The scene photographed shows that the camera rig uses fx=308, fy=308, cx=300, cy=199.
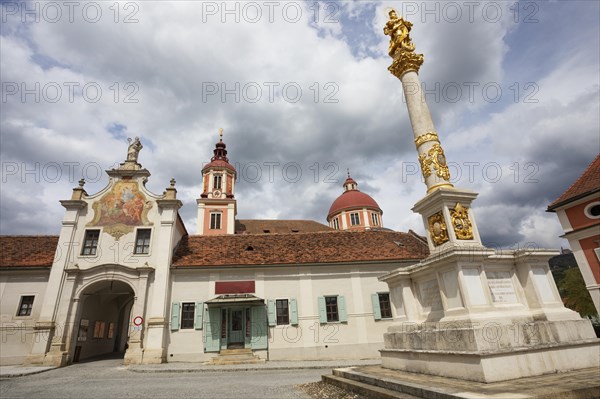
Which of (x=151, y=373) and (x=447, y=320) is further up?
(x=447, y=320)

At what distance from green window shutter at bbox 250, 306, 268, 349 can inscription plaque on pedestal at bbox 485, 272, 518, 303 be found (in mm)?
13566

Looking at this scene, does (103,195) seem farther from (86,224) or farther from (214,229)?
(214,229)

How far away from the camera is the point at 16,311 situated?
55.7 feet

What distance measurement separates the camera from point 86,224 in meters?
18.6

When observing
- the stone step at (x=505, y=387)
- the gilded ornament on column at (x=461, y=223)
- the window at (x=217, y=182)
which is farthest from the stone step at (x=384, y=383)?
the window at (x=217, y=182)

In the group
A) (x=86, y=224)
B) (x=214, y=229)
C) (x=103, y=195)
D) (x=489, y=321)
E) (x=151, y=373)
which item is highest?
(x=214, y=229)

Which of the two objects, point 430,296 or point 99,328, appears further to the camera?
point 99,328

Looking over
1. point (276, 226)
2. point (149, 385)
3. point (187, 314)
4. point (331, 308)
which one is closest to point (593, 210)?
point (331, 308)

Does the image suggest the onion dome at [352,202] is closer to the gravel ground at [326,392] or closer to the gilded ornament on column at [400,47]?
the gilded ornament on column at [400,47]

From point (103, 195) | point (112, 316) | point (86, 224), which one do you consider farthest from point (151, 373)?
point (112, 316)

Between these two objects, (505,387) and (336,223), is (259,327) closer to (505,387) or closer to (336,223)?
(505,387)

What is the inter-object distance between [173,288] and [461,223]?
52.7ft

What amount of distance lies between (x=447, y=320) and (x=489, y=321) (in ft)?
2.56

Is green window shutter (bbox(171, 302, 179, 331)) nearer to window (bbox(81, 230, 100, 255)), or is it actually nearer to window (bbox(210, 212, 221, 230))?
window (bbox(81, 230, 100, 255))
